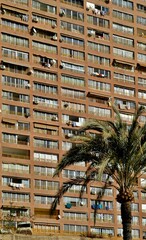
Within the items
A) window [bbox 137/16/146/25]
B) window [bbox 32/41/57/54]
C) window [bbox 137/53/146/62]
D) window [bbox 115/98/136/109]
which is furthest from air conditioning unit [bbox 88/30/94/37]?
window [bbox 115/98/136/109]

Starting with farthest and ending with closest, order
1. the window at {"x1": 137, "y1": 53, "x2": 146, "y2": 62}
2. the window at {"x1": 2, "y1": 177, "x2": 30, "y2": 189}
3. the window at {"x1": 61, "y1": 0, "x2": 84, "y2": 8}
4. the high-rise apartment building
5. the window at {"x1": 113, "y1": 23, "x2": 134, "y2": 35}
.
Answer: the window at {"x1": 137, "y1": 53, "x2": 146, "y2": 62}, the window at {"x1": 113, "y1": 23, "x2": 134, "y2": 35}, the window at {"x1": 61, "y1": 0, "x2": 84, "y2": 8}, the high-rise apartment building, the window at {"x1": 2, "y1": 177, "x2": 30, "y2": 189}

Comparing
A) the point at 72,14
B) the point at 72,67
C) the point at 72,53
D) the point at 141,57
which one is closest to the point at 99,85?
the point at 72,67

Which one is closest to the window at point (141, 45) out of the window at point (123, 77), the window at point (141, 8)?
the window at point (141, 8)

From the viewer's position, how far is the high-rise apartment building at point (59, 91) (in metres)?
97.6

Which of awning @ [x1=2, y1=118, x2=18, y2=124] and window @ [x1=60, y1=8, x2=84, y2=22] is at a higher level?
window @ [x1=60, y1=8, x2=84, y2=22]

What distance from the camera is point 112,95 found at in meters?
110

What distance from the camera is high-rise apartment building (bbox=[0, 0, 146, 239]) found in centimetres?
9756

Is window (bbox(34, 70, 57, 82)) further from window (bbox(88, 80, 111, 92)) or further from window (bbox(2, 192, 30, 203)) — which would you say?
window (bbox(2, 192, 30, 203))

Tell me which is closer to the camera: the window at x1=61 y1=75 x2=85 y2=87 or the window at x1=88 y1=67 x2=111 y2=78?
the window at x1=61 y1=75 x2=85 y2=87

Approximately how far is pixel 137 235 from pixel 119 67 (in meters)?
25.7

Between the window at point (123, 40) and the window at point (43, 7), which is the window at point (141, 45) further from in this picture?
the window at point (43, 7)

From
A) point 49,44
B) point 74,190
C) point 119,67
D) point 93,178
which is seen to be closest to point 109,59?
point 119,67

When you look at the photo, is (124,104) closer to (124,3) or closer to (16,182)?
(124,3)

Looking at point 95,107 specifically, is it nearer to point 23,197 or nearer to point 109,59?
point 109,59
